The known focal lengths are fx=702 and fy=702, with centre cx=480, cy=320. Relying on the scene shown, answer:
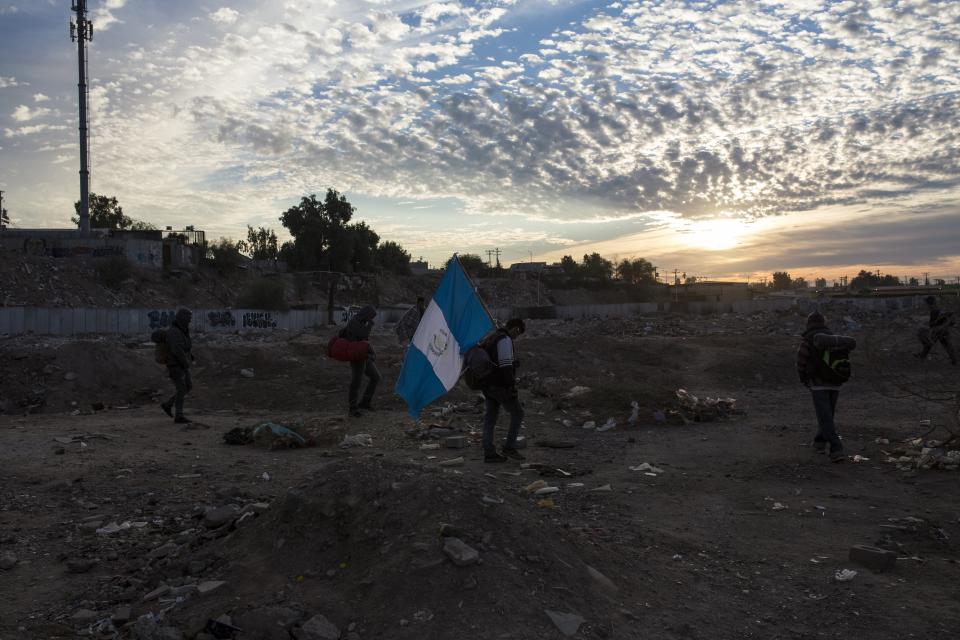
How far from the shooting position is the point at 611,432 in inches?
406

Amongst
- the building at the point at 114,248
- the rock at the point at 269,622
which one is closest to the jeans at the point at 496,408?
the rock at the point at 269,622

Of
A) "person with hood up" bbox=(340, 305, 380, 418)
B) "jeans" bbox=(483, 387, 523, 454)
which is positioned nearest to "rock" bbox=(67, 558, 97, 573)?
"jeans" bbox=(483, 387, 523, 454)

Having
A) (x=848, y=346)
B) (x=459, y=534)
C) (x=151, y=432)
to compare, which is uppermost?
(x=848, y=346)

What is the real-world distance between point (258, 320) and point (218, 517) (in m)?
28.2

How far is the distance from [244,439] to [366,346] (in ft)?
7.39

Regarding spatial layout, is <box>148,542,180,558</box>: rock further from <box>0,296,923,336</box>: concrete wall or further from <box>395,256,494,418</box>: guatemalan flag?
<box>0,296,923,336</box>: concrete wall

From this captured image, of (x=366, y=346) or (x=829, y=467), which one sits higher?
(x=366, y=346)

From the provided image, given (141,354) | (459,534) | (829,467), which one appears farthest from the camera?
(141,354)

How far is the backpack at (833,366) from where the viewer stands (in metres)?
7.67

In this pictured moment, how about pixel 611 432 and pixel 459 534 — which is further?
pixel 611 432

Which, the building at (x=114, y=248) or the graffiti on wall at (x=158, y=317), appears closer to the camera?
the graffiti on wall at (x=158, y=317)

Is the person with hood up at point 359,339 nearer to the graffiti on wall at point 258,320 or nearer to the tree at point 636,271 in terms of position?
the graffiti on wall at point 258,320

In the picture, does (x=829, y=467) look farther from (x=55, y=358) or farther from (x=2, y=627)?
(x=55, y=358)

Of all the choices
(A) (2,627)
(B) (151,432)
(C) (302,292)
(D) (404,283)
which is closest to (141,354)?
(B) (151,432)
